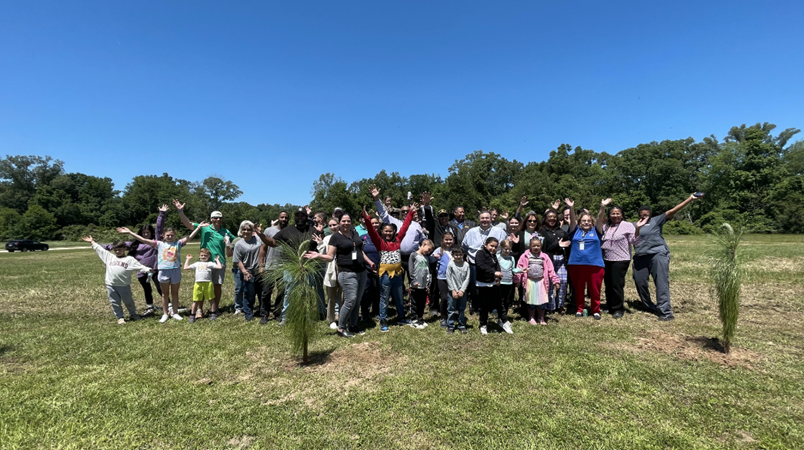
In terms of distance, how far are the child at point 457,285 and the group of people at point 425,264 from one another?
0.02 meters

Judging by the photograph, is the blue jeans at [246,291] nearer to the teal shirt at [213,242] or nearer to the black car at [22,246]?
the teal shirt at [213,242]

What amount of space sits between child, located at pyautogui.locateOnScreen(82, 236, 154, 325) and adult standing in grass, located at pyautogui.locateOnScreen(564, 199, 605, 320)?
9.55 metres

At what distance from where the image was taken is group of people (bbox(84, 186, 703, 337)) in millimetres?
6152

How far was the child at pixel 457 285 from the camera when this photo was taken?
5949 mm

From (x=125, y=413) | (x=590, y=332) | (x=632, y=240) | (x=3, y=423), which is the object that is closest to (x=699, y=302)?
(x=632, y=240)

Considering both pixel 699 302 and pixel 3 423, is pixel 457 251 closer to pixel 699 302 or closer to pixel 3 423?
pixel 3 423

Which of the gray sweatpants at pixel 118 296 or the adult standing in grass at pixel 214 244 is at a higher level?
the adult standing in grass at pixel 214 244

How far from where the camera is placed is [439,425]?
133 inches

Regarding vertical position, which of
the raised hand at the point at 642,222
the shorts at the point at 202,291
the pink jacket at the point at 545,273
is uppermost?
the raised hand at the point at 642,222

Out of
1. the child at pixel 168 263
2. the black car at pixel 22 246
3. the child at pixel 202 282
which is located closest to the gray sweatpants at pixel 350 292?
the child at pixel 202 282

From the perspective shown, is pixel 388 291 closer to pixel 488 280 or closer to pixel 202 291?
pixel 488 280

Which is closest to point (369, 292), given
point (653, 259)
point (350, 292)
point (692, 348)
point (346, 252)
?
point (350, 292)

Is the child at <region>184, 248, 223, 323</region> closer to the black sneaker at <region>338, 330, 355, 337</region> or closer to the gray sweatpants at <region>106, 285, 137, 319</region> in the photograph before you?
the gray sweatpants at <region>106, 285, 137, 319</region>

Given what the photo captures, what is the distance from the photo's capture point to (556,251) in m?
7.16
